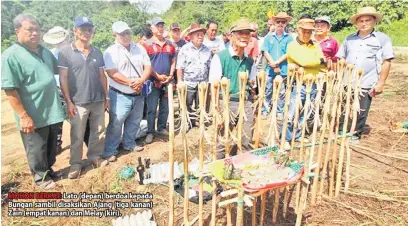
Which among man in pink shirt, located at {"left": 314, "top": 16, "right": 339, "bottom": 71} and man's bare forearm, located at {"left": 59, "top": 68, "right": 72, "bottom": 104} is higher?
man in pink shirt, located at {"left": 314, "top": 16, "right": 339, "bottom": 71}

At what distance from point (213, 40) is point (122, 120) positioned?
10.9ft

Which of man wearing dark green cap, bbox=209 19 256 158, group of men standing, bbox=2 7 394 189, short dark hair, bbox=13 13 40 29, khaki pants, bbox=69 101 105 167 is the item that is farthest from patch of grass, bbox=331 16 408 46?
short dark hair, bbox=13 13 40 29

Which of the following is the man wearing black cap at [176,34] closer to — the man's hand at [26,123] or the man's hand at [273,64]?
the man's hand at [273,64]

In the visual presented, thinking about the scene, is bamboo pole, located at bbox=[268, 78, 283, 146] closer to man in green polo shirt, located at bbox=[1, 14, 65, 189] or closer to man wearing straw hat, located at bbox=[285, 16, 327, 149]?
man wearing straw hat, located at bbox=[285, 16, 327, 149]

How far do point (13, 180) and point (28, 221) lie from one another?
94cm

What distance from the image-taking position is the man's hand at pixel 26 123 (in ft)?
11.0

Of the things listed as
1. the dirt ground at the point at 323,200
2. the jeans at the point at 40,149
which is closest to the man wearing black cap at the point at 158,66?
the dirt ground at the point at 323,200

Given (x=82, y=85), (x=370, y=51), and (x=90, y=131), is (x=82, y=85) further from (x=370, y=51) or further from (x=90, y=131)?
(x=370, y=51)

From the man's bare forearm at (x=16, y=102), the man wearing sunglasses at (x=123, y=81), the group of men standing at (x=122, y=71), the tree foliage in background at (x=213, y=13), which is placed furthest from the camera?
the tree foliage in background at (x=213, y=13)

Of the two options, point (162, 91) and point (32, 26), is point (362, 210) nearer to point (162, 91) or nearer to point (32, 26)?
point (162, 91)

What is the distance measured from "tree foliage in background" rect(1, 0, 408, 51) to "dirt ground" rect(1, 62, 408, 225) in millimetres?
11852

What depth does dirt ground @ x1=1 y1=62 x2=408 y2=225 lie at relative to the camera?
11.0ft

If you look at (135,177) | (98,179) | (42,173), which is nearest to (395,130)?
(135,177)

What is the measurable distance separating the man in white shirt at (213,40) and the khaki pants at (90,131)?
327 centimetres
